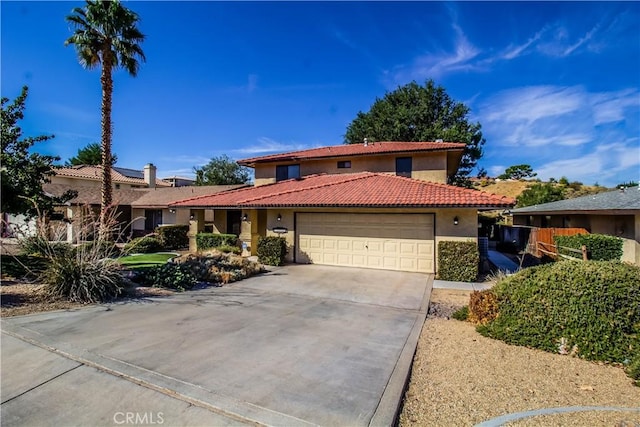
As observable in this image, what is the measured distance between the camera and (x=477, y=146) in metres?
33.3

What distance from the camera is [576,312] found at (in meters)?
5.50

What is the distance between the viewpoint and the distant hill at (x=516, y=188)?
47.9 metres

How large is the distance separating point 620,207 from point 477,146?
67.6ft

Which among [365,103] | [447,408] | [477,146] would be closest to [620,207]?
[447,408]

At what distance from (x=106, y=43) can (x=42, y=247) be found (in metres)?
13.7

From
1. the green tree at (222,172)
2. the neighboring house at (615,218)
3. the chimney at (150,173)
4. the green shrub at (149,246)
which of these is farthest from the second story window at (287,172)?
the green tree at (222,172)

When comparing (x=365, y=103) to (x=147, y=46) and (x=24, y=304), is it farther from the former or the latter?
(x=24, y=304)

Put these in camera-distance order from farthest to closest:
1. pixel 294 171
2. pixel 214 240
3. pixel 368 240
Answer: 1. pixel 294 171
2. pixel 214 240
3. pixel 368 240

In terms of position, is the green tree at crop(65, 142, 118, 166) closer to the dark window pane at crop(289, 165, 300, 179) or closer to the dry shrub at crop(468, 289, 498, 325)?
the dark window pane at crop(289, 165, 300, 179)

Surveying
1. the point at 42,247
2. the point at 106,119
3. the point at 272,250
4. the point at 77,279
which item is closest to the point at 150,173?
the point at 106,119

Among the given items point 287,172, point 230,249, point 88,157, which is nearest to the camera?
point 230,249

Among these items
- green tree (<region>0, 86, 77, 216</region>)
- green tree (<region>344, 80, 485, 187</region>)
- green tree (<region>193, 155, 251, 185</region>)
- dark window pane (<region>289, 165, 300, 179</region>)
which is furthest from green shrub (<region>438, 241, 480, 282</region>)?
green tree (<region>193, 155, 251, 185</region>)

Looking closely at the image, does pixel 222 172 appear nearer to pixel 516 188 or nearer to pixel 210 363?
pixel 210 363

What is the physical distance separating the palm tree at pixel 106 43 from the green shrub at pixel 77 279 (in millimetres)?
8343
